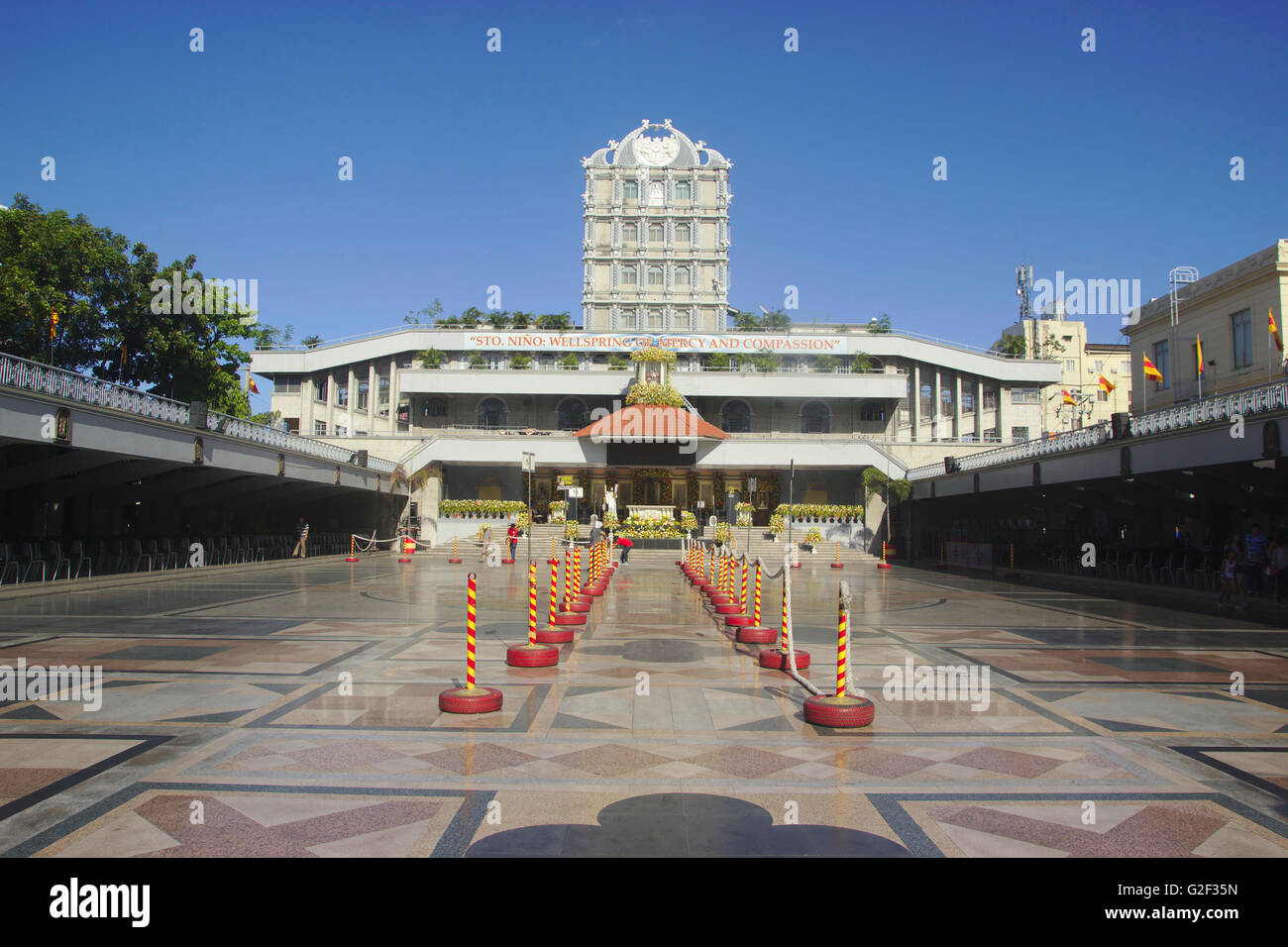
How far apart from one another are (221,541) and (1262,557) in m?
37.3

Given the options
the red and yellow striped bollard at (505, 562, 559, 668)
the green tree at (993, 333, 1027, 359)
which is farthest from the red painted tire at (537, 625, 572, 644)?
the green tree at (993, 333, 1027, 359)

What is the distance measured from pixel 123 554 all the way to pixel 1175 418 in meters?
34.8

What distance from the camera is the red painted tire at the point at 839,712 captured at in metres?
8.66

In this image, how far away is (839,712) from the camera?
341 inches

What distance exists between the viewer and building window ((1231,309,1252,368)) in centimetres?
3422

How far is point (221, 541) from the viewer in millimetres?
34688

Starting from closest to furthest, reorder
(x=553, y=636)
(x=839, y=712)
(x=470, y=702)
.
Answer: (x=839, y=712), (x=470, y=702), (x=553, y=636)

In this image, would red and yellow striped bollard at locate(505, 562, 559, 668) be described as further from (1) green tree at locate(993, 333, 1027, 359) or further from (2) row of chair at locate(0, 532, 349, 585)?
(1) green tree at locate(993, 333, 1027, 359)

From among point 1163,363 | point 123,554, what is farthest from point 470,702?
point 1163,363

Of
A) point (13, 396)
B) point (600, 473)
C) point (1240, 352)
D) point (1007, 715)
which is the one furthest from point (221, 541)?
point (1240, 352)

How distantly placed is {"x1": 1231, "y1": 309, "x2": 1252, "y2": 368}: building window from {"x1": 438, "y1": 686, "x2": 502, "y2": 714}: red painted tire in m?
37.6

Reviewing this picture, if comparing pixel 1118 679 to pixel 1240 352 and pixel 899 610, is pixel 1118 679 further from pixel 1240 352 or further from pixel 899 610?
pixel 1240 352

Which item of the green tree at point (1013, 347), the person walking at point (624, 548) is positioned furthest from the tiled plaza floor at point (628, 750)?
the green tree at point (1013, 347)

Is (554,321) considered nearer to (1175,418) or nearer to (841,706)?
(1175,418)
